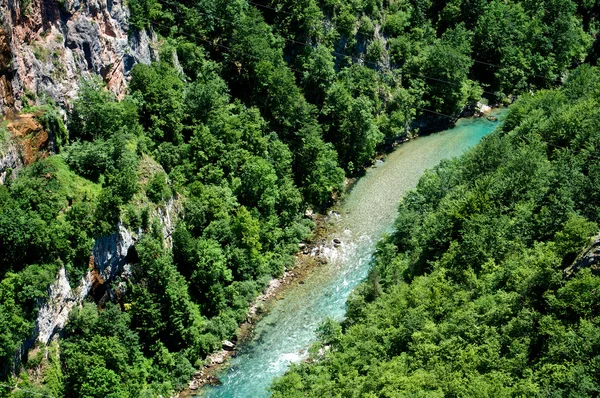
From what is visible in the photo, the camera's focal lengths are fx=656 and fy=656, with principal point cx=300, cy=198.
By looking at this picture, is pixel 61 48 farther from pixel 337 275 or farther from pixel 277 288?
pixel 337 275

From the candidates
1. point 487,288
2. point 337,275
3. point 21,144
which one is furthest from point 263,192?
point 487,288

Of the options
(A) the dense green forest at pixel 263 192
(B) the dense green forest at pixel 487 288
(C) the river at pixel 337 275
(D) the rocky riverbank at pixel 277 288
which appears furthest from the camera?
(C) the river at pixel 337 275

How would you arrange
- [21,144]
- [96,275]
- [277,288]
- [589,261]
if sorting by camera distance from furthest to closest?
1. [277,288]
2. [96,275]
3. [21,144]
4. [589,261]

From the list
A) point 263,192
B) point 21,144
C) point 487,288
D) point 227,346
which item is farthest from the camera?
point 263,192

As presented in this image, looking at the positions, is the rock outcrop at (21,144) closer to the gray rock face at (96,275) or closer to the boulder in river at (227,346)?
the gray rock face at (96,275)

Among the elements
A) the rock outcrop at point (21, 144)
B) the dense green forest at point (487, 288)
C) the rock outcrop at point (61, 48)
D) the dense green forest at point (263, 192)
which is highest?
the rock outcrop at point (61, 48)

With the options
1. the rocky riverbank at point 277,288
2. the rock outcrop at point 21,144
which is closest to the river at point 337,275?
the rocky riverbank at point 277,288

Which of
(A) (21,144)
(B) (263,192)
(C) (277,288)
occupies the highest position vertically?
(A) (21,144)

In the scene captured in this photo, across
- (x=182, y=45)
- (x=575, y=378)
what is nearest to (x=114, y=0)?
(x=182, y=45)
